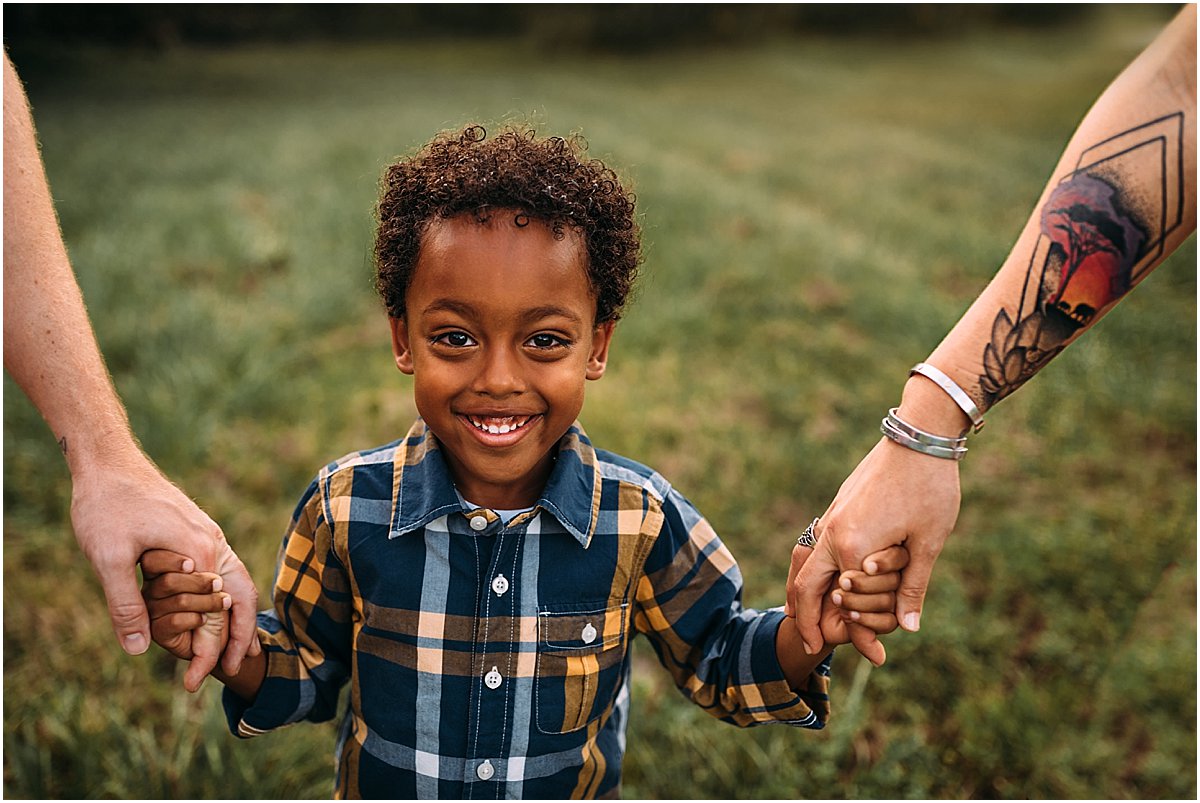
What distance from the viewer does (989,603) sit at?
9.68ft

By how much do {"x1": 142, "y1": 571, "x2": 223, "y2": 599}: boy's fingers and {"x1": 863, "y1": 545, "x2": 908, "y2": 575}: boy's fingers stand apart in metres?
0.91

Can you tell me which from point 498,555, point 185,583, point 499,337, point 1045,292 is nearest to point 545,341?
point 499,337

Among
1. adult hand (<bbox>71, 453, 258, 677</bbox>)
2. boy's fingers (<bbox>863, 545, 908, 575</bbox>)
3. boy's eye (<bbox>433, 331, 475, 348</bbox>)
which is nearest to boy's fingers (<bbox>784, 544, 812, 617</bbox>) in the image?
boy's fingers (<bbox>863, 545, 908, 575</bbox>)

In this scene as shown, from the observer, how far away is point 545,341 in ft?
4.29

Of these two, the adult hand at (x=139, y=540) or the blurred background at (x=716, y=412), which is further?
the blurred background at (x=716, y=412)

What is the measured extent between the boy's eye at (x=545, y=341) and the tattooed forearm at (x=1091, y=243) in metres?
0.59

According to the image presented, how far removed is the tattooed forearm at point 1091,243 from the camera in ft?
4.04

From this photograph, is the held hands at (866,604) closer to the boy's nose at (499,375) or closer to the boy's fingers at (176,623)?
the boy's nose at (499,375)

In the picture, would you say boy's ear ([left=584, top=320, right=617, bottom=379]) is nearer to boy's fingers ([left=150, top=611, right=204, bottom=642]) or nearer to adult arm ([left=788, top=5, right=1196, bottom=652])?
adult arm ([left=788, top=5, right=1196, bottom=652])

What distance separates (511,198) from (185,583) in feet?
2.29

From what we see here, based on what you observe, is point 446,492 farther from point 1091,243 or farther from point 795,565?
point 1091,243

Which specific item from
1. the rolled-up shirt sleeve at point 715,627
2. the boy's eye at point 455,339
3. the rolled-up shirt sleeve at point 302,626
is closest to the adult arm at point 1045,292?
the rolled-up shirt sleeve at point 715,627

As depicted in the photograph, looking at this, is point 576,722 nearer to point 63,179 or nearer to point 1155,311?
point 1155,311

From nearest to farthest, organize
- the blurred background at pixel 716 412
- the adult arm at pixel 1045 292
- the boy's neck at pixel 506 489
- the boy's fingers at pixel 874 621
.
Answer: the adult arm at pixel 1045 292 < the boy's fingers at pixel 874 621 < the boy's neck at pixel 506 489 < the blurred background at pixel 716 412
